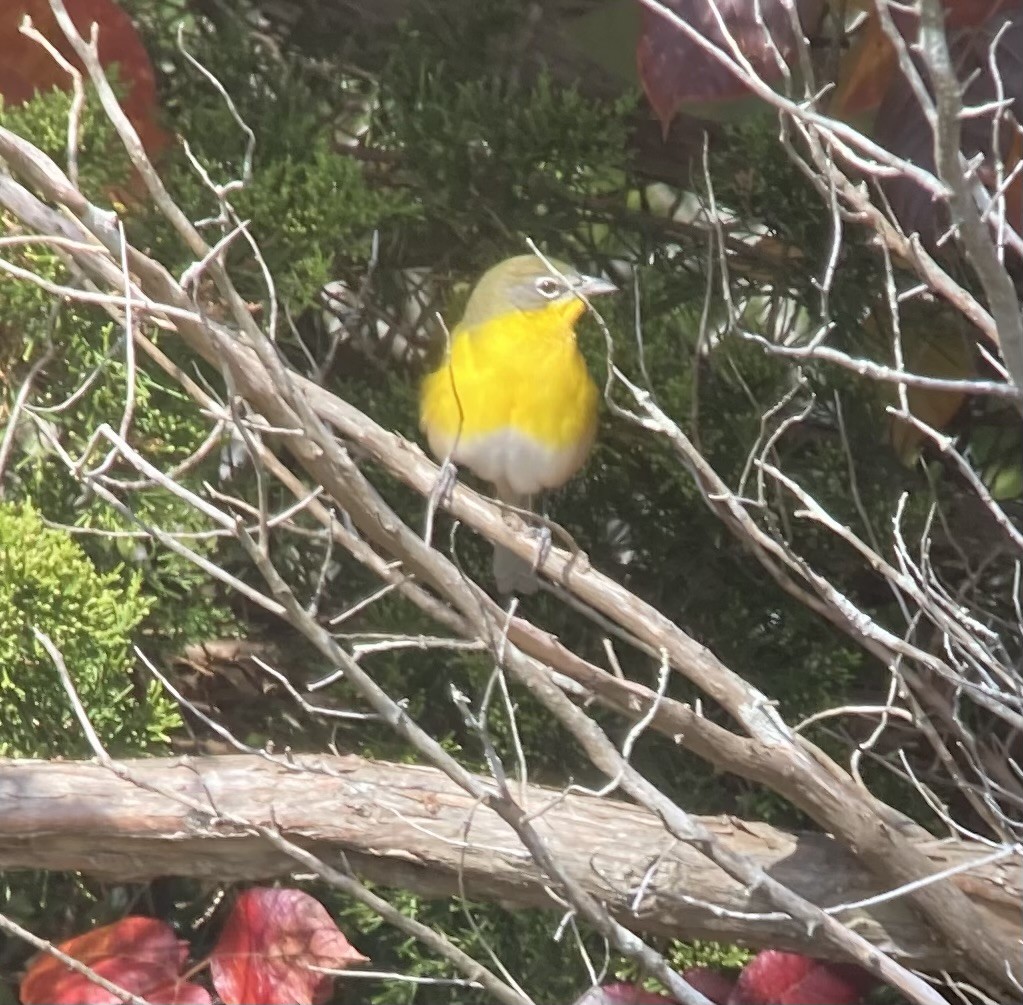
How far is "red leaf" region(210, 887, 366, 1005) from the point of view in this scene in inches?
64.4

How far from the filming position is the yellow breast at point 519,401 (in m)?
1.86

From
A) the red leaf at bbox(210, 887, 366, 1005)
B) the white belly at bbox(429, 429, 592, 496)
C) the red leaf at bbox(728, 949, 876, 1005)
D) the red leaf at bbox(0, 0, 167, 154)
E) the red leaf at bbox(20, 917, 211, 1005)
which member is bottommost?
the red leaf at bbox(20, 917, 211, 1005)

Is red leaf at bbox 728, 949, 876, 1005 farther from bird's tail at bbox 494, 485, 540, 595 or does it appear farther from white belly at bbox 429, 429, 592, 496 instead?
white belly at bbox 429, 429, 592, 496

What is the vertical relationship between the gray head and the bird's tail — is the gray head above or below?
above

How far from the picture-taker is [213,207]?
67.2 inches

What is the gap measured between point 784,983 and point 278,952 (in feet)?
2.14

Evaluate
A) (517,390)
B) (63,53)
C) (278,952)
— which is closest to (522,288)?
(517,390)

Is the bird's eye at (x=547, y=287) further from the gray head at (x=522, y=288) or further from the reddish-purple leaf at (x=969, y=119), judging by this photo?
the reddish-purple leaf at (x=969, y=119)

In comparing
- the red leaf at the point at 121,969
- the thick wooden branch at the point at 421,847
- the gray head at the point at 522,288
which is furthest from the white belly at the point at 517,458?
the red leaf at the point at 121,969

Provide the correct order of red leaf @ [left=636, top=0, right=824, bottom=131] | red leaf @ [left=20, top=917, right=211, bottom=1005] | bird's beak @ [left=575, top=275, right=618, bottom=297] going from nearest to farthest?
1. red leaf @ [left=636, top=0, right=824, bottom=131]
2. red leaf @ [left=20, top=917, right=211, bottom=1005]
3. bird's beak @ [left=575, top=275, right=618, bottom=297]

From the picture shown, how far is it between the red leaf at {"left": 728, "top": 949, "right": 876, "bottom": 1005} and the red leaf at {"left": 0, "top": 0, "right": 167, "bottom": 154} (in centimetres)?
138

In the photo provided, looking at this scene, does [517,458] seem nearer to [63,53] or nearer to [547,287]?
[547,287]

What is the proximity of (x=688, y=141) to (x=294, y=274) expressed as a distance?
67cm

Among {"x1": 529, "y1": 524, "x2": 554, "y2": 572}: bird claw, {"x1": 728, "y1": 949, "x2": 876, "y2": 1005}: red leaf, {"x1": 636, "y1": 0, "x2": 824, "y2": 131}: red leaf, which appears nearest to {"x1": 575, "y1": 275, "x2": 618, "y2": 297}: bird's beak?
{"x1": 529, "y1": 524, "x2": 554, "y2": 572}: bird claw
